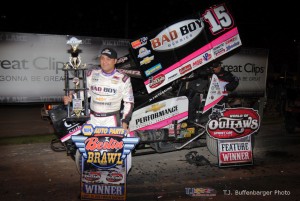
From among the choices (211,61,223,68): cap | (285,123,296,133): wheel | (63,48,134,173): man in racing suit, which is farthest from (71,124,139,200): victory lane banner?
(285,123,296,133): wheel

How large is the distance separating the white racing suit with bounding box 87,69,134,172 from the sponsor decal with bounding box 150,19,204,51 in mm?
2233

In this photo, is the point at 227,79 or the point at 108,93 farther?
the point at 227,79

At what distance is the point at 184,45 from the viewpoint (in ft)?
23.0

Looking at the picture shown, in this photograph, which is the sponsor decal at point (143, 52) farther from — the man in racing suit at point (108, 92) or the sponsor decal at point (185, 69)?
the man in racing suit at point (108, 92)

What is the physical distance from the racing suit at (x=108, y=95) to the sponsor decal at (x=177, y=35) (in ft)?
7.33

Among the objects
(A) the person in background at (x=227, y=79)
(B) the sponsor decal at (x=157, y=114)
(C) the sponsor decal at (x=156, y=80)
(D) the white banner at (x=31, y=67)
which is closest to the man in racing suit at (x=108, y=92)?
(B) the sponsor decal at (x=157, y=114)

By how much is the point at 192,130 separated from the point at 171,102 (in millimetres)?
796

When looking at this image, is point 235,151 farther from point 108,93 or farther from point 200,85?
point 108,93

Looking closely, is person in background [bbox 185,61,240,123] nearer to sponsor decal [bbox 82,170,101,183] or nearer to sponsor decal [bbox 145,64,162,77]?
sponsor decal [bbox 145,64,162,77]

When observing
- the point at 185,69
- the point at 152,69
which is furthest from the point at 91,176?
the point at 185,69

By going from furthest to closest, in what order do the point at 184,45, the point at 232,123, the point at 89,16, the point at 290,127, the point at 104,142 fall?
the point at 89,16
the point at 290,127
the point at 184,45
the point at 232,123
the point at 104,142

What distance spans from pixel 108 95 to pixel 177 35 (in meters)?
2.93

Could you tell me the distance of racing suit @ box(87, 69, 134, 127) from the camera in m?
4.65

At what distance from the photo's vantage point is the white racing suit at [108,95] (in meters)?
4.65
